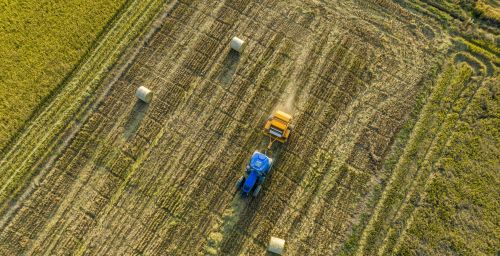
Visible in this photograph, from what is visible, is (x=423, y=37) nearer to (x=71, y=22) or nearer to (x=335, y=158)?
(x=335, y=158)

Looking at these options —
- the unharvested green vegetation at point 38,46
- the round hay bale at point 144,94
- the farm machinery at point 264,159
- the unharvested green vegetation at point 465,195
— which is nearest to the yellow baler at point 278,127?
the farm machinery at point 264,159

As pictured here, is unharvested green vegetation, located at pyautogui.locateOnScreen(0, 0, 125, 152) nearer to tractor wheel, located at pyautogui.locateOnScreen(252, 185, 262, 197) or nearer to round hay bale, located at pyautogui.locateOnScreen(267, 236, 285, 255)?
tractor wheel, located at pyautogui.locateOnScreen(252, 185, 262, 197)

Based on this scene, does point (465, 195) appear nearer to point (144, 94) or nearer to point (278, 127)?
point (278, 127)

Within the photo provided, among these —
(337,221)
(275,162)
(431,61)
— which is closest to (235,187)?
(275,162)

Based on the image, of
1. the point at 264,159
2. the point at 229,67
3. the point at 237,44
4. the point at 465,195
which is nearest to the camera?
the point at 264,159

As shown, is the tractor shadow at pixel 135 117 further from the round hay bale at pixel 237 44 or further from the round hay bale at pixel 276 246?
the round hay bale at pixel 276 246

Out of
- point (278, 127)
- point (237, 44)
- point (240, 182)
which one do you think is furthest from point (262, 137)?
point (237, 44)
